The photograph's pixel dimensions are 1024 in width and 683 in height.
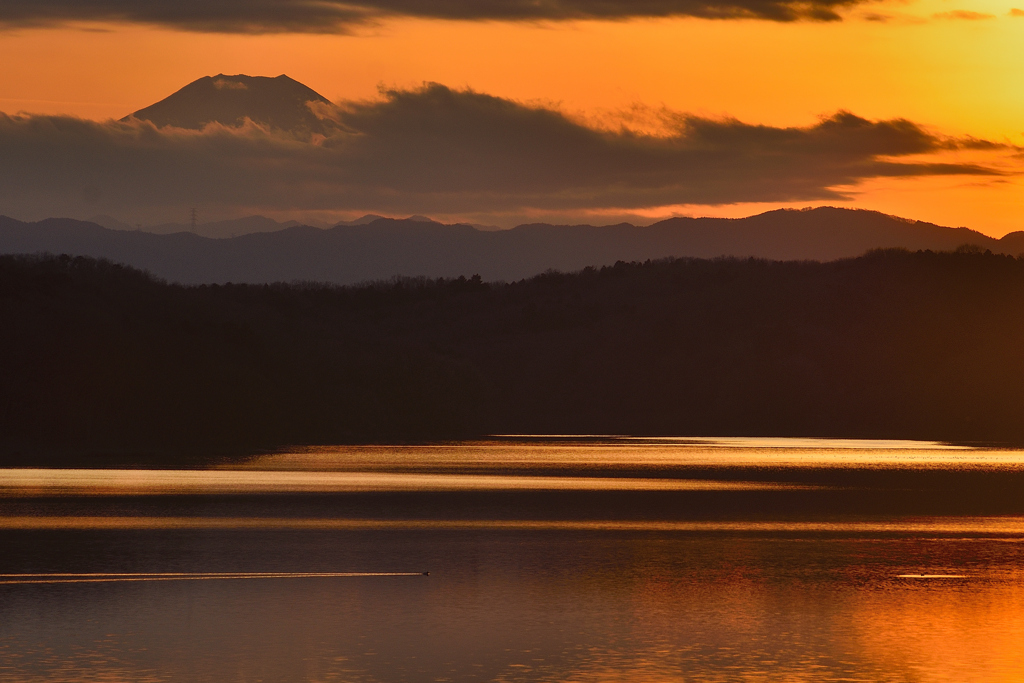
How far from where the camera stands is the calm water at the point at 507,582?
1850 cm

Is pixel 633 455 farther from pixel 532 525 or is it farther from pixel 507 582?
pixel 507 582

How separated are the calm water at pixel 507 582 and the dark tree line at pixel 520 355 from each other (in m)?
35.3

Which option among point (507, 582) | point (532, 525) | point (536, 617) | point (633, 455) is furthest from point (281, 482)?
point (536, 617)

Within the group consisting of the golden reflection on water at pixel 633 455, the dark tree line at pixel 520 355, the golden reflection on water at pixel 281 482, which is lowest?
the golden reflection on water at pixel 633 455

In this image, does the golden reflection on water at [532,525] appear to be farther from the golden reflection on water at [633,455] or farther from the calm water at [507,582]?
the golden reflection on water at [633,455]

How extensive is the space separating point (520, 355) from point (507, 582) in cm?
14358

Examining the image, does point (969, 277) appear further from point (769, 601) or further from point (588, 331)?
point (769, 601)

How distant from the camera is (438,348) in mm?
145500

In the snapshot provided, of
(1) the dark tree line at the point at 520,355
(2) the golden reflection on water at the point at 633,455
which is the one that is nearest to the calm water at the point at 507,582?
(2) the golden reflection on water at the point at 633,455

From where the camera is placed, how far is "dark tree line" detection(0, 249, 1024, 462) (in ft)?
311

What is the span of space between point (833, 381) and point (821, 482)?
9602cm

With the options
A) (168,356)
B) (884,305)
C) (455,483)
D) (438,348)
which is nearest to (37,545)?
(455,483)

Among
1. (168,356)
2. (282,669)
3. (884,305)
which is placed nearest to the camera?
→ (282,669)

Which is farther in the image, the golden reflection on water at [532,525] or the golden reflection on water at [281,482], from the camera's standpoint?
the golden reflection on water at [281,482]
